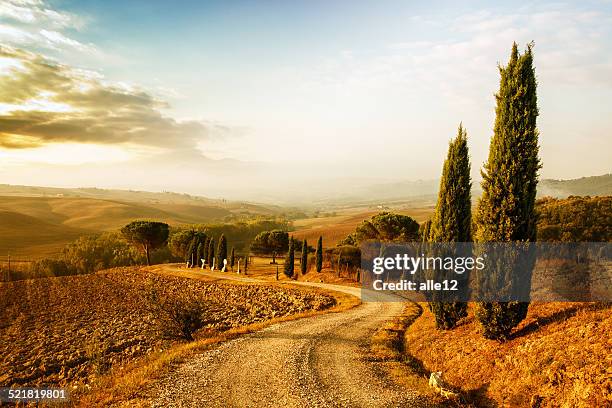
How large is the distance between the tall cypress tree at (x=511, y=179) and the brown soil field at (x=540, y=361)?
1066mm

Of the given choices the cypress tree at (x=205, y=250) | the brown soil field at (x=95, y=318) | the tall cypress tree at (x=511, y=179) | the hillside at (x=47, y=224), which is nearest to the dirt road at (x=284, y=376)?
the tall cypress tree at (x=511, y=179)

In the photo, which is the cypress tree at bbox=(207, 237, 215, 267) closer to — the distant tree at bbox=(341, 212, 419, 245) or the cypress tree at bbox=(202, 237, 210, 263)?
the cypress tree at bbox=(202, 237, 210, 263)

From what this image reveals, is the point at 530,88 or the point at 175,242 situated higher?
the point at 530,88

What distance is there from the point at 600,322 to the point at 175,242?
87.8 m

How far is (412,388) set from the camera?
12.6 meters

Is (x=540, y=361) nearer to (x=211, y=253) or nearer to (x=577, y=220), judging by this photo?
(x=577, y=220)

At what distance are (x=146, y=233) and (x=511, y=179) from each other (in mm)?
79208

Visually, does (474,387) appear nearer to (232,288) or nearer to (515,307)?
(515,307)

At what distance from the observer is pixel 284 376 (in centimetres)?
1355

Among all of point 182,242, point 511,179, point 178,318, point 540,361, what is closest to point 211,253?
point 182,242

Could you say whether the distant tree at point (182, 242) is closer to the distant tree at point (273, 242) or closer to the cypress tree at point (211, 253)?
the cypress tree at point (211, 253)

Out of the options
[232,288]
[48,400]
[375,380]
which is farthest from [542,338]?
[232,288]

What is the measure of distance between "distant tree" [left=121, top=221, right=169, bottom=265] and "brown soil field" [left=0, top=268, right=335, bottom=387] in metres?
18.1

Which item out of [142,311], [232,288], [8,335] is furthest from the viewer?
[232,288]
